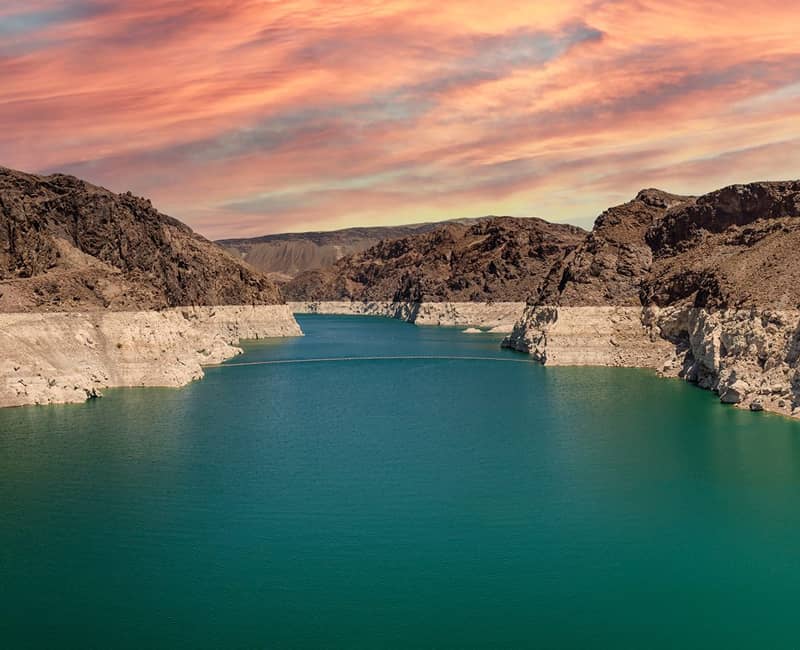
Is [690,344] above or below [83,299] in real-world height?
below

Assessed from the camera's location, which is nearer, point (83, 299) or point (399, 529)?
point (399, 529)

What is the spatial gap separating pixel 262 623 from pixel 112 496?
14563 millimetres

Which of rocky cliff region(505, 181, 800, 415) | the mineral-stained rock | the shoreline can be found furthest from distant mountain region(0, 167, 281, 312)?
the mineral-stained rock

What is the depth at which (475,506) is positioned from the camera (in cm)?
3156

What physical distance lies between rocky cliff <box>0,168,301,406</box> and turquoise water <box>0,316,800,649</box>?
5226 mm

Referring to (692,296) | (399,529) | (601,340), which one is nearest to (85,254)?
(601,340)

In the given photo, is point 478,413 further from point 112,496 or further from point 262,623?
point 262,623

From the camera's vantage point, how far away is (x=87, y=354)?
62469 millimetres

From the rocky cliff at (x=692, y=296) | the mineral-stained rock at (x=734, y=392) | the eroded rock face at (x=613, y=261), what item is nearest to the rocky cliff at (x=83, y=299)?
the rocky cliff at (x=692, y=296)

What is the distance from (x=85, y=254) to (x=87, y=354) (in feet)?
63.0

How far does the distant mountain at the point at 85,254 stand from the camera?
6438 cm

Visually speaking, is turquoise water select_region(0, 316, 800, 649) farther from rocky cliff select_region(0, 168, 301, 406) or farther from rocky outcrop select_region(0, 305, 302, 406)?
rocky cliff select_region(0, 168, 301, 406)

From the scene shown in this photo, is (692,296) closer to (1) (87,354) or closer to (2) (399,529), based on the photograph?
(2) (399,529)

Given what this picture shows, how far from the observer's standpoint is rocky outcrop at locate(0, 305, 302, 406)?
182 ft
